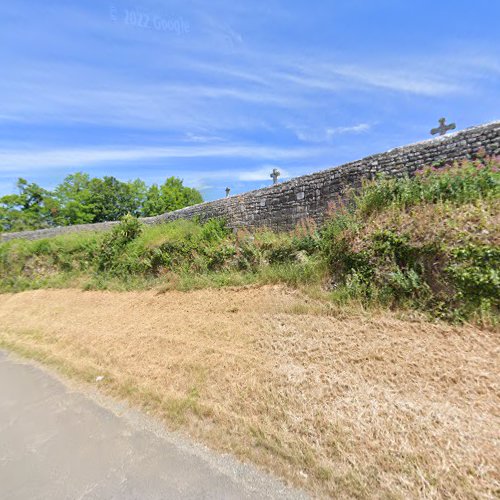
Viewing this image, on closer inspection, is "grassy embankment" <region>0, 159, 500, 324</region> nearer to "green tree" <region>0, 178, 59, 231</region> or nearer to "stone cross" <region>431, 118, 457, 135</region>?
"stone cross" <region>431, 118, 457, 135</region>

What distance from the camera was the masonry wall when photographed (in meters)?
4.87

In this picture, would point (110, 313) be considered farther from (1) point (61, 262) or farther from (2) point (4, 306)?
(1) point (61, 262)

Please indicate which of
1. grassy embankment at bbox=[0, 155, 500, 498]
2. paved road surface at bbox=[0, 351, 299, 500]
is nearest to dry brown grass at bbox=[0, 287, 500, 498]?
grassy embankment at bbox=[0, 155, 500, 498]

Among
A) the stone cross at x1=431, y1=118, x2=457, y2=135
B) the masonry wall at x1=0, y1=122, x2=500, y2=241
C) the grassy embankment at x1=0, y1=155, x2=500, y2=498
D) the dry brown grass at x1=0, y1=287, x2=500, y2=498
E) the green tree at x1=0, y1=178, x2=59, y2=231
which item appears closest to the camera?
the dry brown grass at x1=0, y1=287, x2=500, y2=498

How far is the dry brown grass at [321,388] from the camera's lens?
184 cm

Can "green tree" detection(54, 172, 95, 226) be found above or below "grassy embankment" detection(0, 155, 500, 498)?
above

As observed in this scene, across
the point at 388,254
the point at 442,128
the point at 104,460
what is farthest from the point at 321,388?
the point at 442,128

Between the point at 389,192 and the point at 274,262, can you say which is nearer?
the point at 389,192

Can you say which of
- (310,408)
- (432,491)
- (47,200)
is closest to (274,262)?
(310,408)

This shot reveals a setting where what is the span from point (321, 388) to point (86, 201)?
30.6 meters

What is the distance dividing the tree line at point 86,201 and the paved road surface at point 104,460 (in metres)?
25.9

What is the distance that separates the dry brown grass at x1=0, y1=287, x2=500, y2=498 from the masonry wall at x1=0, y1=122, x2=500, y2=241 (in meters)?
3.21

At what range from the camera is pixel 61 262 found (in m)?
11.0

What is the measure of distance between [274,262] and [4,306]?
956cm
